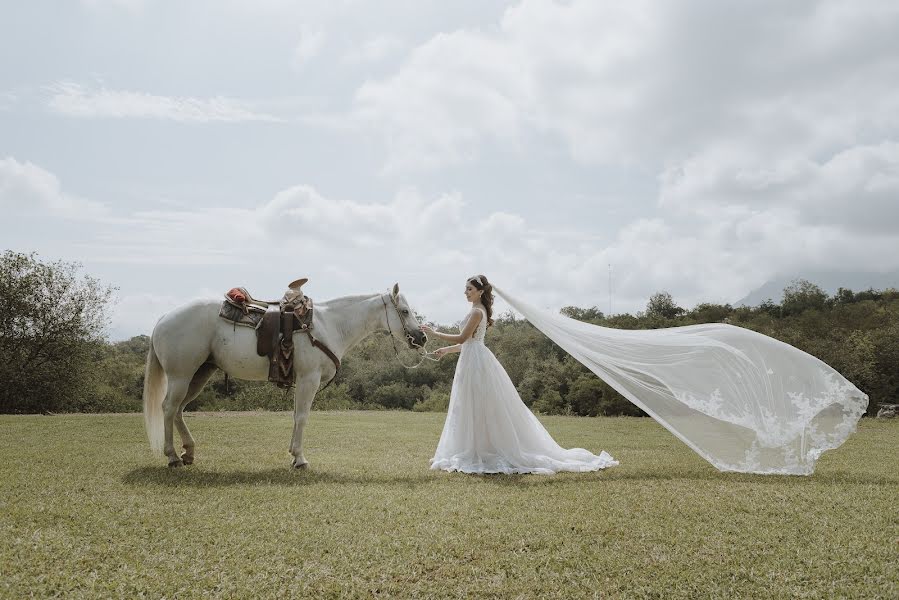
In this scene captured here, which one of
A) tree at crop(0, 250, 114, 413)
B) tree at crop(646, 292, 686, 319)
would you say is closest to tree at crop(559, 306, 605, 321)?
tree at crop(646, 292, 686, 319)

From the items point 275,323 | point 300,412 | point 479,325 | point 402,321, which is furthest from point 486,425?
point 275,323

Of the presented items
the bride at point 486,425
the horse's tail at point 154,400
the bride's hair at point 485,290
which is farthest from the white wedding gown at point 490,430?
the horse's tail at point 154,400

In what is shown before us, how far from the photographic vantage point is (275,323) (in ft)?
25.2

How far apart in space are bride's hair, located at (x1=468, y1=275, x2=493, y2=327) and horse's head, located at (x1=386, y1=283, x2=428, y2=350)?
94cm

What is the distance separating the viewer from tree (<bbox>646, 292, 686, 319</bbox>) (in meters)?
27.4

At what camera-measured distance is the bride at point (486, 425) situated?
774 centimetres

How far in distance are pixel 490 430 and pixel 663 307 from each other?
22.6 meters

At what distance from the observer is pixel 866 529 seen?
510 cm

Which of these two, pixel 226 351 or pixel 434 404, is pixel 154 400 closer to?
pixel 226 351

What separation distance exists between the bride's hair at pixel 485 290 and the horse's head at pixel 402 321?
3.08 ft

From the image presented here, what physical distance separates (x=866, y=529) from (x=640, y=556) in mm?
2244

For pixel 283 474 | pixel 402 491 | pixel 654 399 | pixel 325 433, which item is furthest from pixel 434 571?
pixel 325 433

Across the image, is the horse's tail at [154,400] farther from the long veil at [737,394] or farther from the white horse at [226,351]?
the long veil at [737,394]

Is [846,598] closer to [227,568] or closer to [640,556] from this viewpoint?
[640,556]
